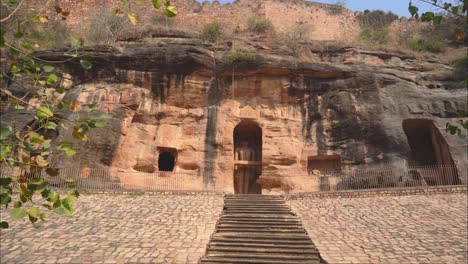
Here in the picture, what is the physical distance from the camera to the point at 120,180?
15711mm

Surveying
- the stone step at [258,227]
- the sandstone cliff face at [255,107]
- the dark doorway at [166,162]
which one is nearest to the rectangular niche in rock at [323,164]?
the sandstone cliff face at [255,107]

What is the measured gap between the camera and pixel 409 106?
1752 cm

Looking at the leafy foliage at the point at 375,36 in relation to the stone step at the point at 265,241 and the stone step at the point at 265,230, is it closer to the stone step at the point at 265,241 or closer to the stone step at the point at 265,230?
the stone step at the point at 265,230

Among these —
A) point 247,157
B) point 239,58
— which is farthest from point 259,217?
point 239,58

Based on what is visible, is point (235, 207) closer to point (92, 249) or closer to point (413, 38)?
point (92, 249)

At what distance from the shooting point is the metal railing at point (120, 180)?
14305mm

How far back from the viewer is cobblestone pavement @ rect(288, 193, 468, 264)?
909 cm

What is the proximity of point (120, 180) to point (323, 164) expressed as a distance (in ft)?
28.9

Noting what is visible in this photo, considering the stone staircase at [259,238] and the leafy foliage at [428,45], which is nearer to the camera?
the stone staircase at [259,238]

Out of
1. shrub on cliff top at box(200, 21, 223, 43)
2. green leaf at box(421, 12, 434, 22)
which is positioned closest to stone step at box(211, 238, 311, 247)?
green leaf at box(421, 12, 434, 22)

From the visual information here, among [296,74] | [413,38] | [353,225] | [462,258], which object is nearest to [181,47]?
[296,74]

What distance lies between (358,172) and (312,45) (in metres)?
8.36

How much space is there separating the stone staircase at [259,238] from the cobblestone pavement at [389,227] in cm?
38

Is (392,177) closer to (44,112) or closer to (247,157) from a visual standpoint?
(247,157)
